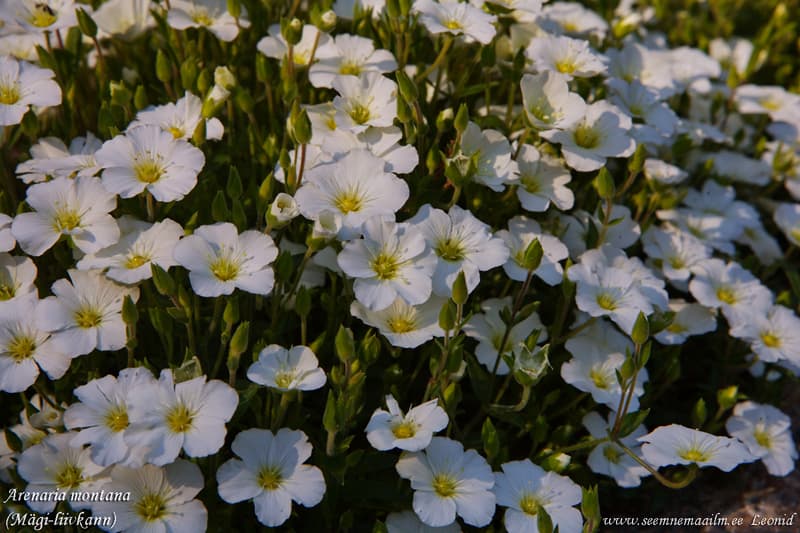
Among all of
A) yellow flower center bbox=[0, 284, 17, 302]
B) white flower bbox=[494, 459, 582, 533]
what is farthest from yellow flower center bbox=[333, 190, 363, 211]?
yellow flower center bbox=[0, 284, 17, 302]

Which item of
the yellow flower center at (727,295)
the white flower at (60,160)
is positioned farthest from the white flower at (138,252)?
the yellow flower center at (727,295)

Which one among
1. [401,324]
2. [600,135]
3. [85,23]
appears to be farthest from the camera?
[600,135]

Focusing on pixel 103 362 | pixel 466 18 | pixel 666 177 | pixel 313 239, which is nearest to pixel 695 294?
pixel 666 177

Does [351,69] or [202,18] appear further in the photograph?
[202,18]

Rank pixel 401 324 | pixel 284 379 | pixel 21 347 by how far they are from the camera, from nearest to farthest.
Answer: pixel 284 379 < pixel 21 347 < pixel 401 324

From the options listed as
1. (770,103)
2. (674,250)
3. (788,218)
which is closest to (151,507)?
(674,250)

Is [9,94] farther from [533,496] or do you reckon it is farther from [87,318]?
[533,496]

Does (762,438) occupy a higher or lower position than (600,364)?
lower
